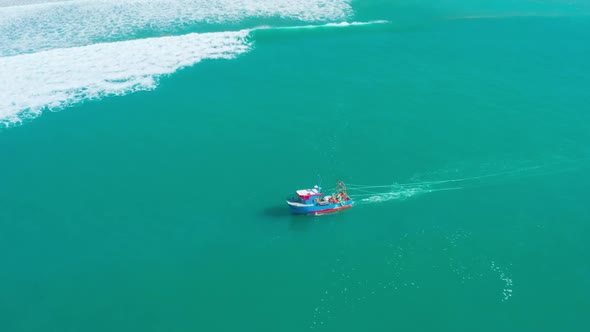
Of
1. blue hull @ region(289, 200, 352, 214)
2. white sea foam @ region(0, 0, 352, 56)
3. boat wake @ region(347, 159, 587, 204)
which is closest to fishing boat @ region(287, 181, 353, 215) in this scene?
blue hull @ region(289, 200, 352, 214)

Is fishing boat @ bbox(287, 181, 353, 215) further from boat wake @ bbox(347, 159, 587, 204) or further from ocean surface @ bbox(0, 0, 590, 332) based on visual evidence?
boat wake @ bbox(347, 159, 587, 204)

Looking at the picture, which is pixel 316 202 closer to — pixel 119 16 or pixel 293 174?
pixel 293 174

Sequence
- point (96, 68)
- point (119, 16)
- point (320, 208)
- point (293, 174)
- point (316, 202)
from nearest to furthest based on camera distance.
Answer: point (316, 202) → point (320, 208) → point (293, 174) → point (96, 68) → point (119, 16)

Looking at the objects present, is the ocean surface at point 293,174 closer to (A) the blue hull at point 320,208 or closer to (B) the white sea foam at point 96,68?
(B) the white sea foam at point 96,68

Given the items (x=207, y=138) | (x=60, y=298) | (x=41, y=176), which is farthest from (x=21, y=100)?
(x=60, y=298)

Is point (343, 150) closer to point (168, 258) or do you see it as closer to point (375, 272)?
point (375, 272)

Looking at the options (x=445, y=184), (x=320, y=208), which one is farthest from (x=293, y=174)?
(x=445, y=184)
